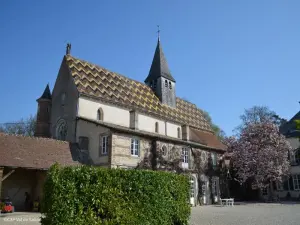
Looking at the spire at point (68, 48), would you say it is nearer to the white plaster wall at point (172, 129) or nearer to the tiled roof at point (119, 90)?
the tiled roof at point (119, 90)

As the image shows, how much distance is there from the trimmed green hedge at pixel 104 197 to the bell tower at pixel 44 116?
15.8 meters

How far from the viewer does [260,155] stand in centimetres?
2748

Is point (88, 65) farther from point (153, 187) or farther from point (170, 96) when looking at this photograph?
point (153, 187)

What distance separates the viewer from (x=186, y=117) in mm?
30531

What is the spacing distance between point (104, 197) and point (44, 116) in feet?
56.5

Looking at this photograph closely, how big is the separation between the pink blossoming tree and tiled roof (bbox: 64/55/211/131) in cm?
509

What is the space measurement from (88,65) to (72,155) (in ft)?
29.6

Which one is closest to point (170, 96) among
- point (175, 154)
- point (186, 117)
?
point (186, 117)

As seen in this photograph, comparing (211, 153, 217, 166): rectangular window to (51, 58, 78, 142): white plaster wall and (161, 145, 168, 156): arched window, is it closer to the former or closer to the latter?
(161, 145, 168, 156): arched window

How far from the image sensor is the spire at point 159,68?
1173 inches

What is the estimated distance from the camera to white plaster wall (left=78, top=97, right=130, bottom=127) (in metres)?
21.0

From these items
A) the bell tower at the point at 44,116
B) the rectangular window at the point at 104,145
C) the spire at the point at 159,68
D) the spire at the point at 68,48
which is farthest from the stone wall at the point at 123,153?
the spire at the point at 159,68

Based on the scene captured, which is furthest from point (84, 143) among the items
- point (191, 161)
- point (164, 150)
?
point (191, 161)

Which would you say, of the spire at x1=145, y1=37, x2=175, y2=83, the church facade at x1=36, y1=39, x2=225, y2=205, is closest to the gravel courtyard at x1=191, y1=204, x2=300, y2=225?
the church facade at x1=36, y1=39, x2=225, y2=205
